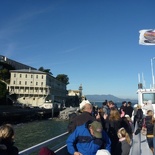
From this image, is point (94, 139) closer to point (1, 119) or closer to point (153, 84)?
point (153, 84)

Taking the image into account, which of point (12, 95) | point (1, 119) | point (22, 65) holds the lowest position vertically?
point (1, 119)

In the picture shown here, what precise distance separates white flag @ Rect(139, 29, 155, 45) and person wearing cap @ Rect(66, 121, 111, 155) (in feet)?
54.5

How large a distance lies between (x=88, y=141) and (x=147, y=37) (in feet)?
55.5

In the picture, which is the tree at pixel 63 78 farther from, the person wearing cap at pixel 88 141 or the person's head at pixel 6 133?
the person's head at pixel 6 133

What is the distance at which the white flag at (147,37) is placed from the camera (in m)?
20.2

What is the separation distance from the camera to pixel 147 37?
20.3m

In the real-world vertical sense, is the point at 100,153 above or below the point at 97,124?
below

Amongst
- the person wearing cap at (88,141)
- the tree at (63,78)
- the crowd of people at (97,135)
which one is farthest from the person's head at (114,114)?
the tree at (63,78)

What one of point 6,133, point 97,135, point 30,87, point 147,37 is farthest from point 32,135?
point 30,87

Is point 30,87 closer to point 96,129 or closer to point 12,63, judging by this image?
point 12,63

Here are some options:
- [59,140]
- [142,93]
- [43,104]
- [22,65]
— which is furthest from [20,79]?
[59,140]

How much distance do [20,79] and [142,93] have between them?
8709 centimetres

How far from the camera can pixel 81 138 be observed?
4.64 metres

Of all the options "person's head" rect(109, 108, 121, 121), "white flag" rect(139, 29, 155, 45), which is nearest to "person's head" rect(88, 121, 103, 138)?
"person's head" rect(109, 108, 121, 121)
